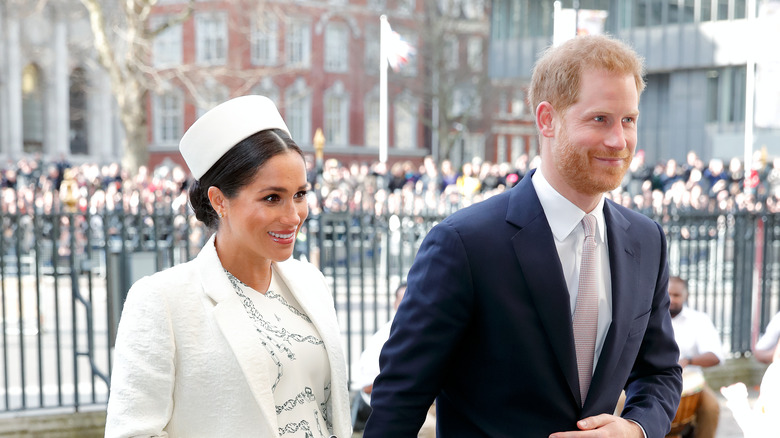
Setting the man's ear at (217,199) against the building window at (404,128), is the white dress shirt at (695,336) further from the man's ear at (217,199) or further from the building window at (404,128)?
the building window at (404,128)

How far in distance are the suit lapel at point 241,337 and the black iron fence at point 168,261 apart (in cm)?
428

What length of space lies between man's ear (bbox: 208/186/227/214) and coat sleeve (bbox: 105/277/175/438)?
1.01 ft

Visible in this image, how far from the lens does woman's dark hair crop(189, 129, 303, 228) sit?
254 centimetres

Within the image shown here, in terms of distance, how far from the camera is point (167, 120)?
43.4m

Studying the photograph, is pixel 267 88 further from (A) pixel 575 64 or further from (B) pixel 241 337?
(A) pixel 575 64

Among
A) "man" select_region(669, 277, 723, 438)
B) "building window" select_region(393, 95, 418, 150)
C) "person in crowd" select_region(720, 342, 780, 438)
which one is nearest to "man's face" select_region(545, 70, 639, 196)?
"person in crowd" select_region(720, 342, 780, 438)

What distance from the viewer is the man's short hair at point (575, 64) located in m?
2.23

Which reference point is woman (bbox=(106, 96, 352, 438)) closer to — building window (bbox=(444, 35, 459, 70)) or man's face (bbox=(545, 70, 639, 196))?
man's face (bbox=(545, 70, 639, 196))

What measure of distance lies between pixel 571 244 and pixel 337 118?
4430cm

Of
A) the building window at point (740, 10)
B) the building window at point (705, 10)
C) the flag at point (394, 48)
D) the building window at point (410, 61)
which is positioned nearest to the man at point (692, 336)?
the flag at point (394, 48)

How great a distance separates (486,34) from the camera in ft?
162

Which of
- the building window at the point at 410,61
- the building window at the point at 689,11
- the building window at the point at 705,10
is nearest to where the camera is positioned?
the building window at the point at 705,10

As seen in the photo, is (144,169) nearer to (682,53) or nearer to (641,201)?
(641,201)

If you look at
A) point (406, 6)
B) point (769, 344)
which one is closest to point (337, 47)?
point (406, 6)
